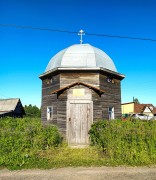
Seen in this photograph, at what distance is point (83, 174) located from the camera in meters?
7.23

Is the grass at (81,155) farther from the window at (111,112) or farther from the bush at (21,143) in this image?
the window at (111,112)

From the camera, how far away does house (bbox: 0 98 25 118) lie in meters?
40.6

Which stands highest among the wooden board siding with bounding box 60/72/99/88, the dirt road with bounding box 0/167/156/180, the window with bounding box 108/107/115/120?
the wooden board siding with bounding box 60/72/99/88

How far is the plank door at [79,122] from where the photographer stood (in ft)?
42.7

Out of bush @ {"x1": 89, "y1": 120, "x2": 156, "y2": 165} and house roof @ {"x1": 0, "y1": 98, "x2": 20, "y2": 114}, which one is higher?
house roof @ {"x1": 0, "y1": 98, "x2": 20, "y2": 114}


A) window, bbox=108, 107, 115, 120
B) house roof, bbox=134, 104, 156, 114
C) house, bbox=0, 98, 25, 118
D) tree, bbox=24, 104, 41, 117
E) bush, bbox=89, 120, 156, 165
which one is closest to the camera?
bush, bbox=89, 120, 156, 165

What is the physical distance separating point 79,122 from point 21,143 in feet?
16.3

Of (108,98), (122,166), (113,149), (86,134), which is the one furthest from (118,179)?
(108,98)

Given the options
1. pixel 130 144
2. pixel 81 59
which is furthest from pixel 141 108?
pixel 130 144

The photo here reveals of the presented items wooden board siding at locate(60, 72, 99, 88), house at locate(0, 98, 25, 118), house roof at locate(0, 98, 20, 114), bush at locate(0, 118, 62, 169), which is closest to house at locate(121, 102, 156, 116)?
house at locate(0, 98, 25, 118)

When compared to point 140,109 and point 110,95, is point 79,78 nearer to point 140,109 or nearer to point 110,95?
point 110,95

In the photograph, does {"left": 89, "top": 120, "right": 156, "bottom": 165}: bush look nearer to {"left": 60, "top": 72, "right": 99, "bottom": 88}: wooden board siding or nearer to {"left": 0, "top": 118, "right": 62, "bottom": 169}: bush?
{"left": 0, "top": 118, "right": 62, "bottom": 169}: bush

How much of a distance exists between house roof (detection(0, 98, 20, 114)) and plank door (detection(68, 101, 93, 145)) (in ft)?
100

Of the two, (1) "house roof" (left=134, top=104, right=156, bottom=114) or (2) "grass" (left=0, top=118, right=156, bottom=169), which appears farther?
(1) "house roof" (left=134, top=104, right=156, bottom=114)
